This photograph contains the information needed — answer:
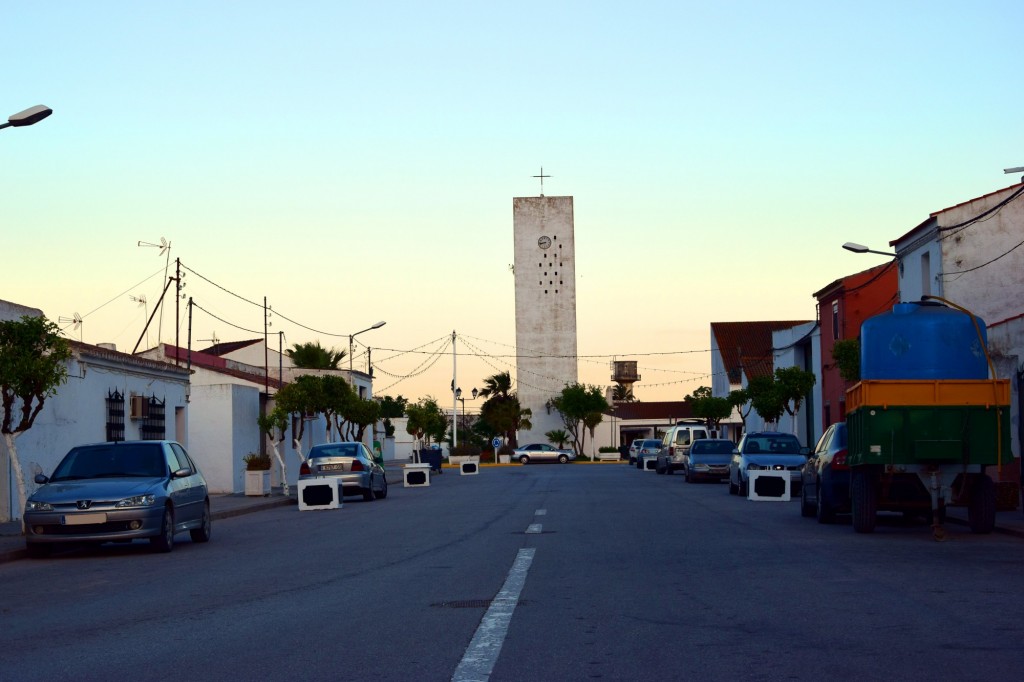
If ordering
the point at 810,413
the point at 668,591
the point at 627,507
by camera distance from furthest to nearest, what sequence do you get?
the point at 810,413 < the point at 627,507 < the point at 668,591

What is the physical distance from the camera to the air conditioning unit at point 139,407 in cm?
2928

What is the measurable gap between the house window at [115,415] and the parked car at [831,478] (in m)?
16.0

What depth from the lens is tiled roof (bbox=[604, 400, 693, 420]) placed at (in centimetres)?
12362

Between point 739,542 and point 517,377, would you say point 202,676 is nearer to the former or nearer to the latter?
point 739,542

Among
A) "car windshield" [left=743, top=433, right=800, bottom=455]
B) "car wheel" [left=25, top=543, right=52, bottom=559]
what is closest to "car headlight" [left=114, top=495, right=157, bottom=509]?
"car wheel" [left=25, top=543, right=52, bottom=559]

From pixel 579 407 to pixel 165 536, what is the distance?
83474 millimetres

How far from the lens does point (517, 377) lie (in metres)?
103

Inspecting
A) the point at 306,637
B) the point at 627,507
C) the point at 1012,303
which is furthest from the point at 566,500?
the point at 306,637

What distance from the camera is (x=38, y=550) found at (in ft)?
54.0

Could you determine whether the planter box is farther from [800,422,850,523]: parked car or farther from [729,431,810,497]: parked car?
[800,422,850,523]: parked car

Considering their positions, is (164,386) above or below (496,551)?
above

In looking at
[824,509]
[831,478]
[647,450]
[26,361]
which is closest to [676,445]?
[647,450]

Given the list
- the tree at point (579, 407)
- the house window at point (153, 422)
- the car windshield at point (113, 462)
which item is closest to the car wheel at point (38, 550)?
the car windshield at point (113, 462)

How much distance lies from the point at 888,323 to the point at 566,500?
1100 centimetres
